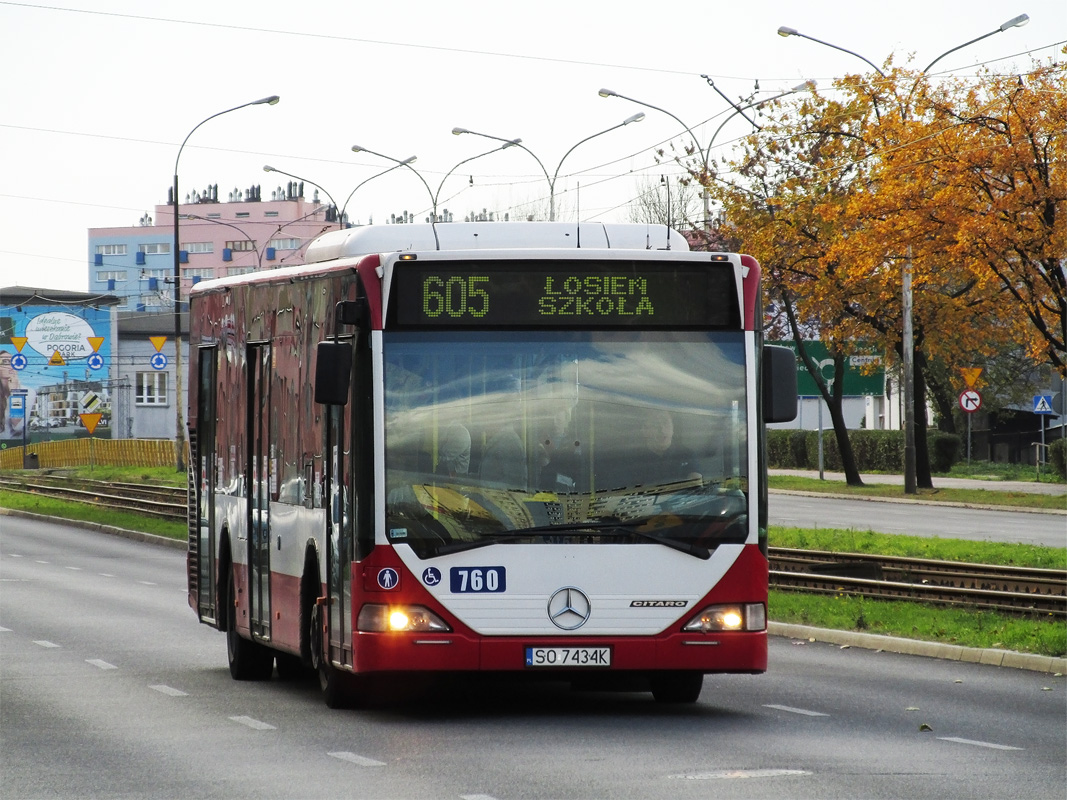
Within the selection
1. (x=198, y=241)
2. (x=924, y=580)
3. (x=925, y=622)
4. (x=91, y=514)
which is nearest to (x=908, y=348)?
(x=91, y=514)

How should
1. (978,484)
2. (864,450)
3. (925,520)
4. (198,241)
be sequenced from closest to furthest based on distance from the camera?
(925,520) < (978,484) < (864,450) < (198,241)

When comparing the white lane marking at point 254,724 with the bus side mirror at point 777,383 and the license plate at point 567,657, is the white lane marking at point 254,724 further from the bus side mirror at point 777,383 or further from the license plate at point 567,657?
the bus side mirror at point 777,383

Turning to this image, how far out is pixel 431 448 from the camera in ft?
35.3

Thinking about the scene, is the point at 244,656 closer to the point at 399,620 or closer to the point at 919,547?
the point at 399,620

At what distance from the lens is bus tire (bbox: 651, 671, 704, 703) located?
1193 cm

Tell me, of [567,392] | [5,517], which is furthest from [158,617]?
[5,517]

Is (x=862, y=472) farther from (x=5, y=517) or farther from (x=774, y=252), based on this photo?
(x=5, y=517)

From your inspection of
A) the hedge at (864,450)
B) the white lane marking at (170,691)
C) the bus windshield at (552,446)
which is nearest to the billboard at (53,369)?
the hedge at (864,450)

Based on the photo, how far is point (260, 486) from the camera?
13.1 m

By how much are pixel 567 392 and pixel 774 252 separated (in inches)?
1457

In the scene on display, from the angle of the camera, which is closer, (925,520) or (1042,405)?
(925,520)

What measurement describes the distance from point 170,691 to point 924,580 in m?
11.6

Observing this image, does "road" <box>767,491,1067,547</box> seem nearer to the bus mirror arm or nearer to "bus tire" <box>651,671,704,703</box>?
"bus tire" <box>651,671,704,703</box>

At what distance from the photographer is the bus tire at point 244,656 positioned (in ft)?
45.4
